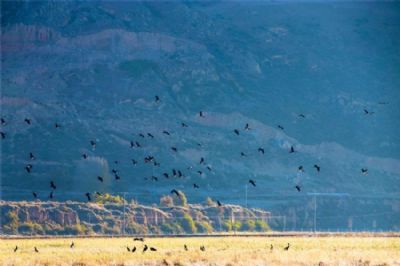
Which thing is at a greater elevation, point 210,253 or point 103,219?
point 210,253

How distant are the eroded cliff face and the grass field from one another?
35858mm

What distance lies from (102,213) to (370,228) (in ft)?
152

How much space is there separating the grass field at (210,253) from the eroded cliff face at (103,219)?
1412 inches

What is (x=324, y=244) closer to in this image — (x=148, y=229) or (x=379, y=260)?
(x=379, y=260)

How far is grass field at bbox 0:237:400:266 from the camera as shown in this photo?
69625mm

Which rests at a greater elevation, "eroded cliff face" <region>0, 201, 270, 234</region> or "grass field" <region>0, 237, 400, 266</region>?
"grass field" <region>0, 237, 400, 266</region>

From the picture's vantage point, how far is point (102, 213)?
141m

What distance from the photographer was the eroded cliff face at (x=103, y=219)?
429 ft

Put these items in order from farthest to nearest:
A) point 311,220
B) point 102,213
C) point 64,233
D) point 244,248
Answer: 1. point 311,220
2. point 102,213
3. point 64,233
4. point 244,248

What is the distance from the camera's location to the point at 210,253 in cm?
7488

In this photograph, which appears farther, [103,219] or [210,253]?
[103,219]

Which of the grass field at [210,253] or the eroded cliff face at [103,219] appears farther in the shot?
the eroded cliff face at [103,219]

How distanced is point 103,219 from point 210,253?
6415cm

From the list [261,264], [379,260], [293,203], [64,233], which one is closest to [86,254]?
[261,264]
